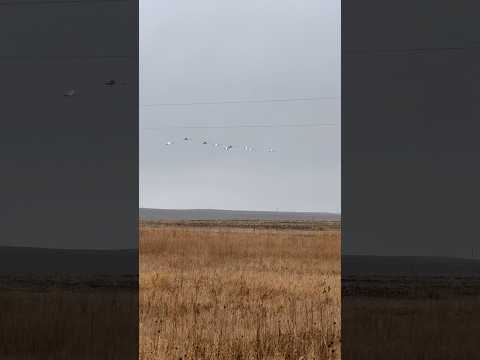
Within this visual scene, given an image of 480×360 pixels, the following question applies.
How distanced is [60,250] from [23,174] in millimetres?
701

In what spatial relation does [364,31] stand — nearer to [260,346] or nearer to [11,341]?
[260,346]

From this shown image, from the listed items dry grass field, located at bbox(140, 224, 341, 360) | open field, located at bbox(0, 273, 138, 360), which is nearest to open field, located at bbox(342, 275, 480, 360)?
dry grass field, located at bbox(140, 224, 341, 360)

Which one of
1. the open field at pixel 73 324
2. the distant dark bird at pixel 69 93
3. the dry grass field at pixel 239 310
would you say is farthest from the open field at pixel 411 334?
the distant dark bird at pixel 69 93

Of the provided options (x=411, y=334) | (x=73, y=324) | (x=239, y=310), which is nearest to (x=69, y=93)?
(x=73, y=324)

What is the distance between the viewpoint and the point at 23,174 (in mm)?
5902

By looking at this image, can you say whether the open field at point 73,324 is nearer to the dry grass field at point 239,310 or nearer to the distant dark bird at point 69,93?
the dry grass field at point 239,310

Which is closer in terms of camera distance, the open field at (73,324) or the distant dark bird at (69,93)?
the open field at (73,324)

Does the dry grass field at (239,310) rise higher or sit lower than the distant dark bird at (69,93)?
lower

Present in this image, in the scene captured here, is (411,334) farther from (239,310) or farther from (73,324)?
(239,310)

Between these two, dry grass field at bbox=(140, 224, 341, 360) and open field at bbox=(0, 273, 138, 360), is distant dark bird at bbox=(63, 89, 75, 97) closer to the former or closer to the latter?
open field at bbox=(0, 273, 138, 360)

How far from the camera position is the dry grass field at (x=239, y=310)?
6.61 meters

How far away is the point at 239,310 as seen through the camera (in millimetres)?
9938

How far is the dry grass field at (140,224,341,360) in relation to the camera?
6613 millimetres

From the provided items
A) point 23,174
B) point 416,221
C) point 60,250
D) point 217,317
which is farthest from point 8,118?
point 217,317
